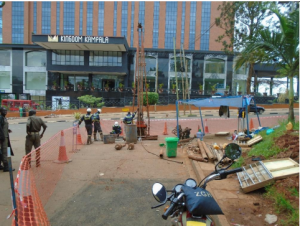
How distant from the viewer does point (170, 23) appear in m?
47.2

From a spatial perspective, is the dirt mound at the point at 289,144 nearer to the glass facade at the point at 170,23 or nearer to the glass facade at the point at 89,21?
the glass facade at the point at 170,23

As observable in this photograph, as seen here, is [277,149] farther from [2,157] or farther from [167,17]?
[167,17]

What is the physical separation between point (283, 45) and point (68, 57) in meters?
34.0

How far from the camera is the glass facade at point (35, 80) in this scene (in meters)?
39.0

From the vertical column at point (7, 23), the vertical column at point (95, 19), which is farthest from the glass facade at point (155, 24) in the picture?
the vertical column at point (7, 23)

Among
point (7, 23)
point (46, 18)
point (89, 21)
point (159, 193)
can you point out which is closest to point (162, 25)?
point (89, 21)

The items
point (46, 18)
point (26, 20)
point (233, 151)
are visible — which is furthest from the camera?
point (46, 18)

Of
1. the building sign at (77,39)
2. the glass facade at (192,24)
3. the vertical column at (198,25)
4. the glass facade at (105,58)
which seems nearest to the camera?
the building sign at (77,39)

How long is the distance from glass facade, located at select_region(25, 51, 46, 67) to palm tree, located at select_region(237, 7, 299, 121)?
37.3 m

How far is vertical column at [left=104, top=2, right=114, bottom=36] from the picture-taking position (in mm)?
47906

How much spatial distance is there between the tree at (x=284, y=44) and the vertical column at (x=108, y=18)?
142 feet

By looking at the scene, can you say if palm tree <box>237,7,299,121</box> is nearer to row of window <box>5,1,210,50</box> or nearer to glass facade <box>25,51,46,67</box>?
glass facade <box>25,51,46,67</box>

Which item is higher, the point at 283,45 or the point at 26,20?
the point at 26,20

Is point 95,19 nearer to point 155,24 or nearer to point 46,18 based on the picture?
point 46,18
